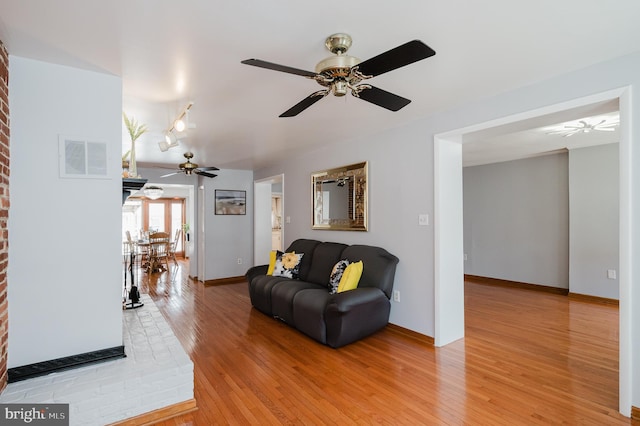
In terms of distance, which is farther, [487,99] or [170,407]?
[487,99]

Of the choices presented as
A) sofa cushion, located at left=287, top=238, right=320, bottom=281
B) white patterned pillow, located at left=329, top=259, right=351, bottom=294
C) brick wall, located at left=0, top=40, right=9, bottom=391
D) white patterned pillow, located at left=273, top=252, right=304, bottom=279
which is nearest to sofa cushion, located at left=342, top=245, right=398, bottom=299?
white patterned pillow, located at left=329, top=259, right=351, bottom=294

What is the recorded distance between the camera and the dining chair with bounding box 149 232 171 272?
790 centimetres

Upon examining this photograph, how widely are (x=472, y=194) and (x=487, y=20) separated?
18.2 feet

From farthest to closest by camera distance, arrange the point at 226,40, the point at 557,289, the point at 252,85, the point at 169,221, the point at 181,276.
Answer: the point at 169,221
the point at 181,276
the point at 557,289
the point at 252,85
the point at 226,40

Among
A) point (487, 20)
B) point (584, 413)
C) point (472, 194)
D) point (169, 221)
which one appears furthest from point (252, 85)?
point (169, 221)

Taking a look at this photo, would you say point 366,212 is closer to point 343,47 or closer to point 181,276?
point 343,47

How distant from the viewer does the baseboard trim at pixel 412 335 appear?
3326mm

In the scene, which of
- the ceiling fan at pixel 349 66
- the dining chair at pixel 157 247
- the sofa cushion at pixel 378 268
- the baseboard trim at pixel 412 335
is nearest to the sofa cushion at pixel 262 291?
the sofa cushion at pixel 378 268

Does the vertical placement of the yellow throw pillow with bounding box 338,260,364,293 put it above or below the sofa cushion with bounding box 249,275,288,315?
above

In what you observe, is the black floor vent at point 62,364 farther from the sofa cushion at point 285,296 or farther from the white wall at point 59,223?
the sofa cushion at point 285,296

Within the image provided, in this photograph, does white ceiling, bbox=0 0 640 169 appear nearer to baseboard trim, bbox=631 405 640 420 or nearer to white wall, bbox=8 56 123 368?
white wall, bbox=8 56 123 368

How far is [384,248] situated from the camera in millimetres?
3865

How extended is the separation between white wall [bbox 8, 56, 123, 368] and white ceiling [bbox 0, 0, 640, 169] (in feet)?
0.64

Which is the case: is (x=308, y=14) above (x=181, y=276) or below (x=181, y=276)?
above
